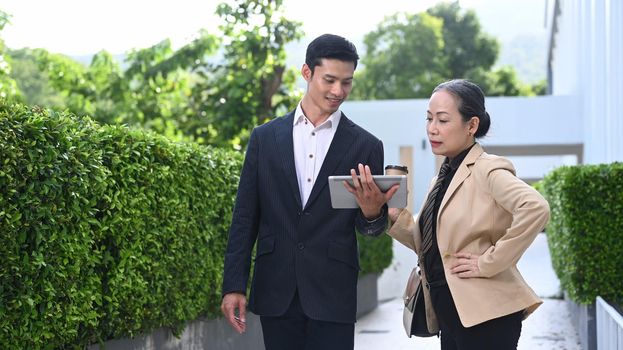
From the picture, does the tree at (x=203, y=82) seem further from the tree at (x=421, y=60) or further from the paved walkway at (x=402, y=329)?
the tree at (x=421, y=60)

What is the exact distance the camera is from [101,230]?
5.67m

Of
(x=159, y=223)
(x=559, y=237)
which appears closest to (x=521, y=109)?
(x=559, y=237)

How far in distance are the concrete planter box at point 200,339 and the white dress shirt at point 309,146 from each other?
193cm

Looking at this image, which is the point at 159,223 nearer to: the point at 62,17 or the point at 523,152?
the point at 523,152

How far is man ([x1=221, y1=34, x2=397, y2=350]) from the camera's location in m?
4.32

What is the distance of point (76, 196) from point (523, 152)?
103 feet

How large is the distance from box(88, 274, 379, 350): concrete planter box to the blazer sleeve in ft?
8.61

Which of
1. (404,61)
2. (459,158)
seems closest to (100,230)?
(459,158)

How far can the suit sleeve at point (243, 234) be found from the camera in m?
4.48

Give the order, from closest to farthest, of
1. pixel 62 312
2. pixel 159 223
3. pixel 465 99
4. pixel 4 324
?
1. pixel 465 99
2. pixel 4 324
3. pixel 62 312
4. pixel 159 223

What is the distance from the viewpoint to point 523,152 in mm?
35656

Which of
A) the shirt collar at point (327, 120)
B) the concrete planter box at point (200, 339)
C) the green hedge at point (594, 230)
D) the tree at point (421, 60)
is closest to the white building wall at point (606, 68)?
the green hedge at point (594, 230)

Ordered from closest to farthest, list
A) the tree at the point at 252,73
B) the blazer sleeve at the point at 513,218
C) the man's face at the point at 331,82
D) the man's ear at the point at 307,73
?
the blazer sleeve at the point at 513,218 → the man's face at the point at 331,82 → the man's ear at the point at 307,73 → the tree at the point at 252,73

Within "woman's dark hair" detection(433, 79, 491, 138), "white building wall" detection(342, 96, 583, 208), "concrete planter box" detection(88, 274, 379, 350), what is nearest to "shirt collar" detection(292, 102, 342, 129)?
"woman's dark hair" detection(433, 79, 491, 138)
